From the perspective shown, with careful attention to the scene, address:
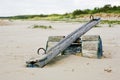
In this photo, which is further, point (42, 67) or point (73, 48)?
point (73, 48)

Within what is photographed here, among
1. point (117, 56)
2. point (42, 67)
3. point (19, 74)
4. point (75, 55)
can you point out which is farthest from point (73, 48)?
point (19, 74)

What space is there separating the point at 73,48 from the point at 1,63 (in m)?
2.24

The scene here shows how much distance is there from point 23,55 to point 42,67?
245 cm

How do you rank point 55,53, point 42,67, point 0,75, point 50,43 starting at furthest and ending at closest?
1. point 50,43
2. point 55,53
3. point 42,67
4. point 0,75

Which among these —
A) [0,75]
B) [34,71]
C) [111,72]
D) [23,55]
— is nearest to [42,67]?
[34,71]

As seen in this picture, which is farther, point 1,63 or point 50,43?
point 50,43

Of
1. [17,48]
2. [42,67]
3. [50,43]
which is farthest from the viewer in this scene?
[17,48]

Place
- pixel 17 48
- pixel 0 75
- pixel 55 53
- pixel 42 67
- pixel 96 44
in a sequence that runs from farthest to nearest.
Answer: pixel 17 48
pixel 96 44
pixel 55 53
pixel 42 67
pixel 0 75

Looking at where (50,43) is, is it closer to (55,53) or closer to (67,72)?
(55,53)

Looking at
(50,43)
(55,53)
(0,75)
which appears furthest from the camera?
(50,43)

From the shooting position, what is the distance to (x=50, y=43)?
9906mm

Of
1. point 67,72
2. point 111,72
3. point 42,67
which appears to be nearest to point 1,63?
point 42,67

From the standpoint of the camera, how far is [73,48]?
394 inches

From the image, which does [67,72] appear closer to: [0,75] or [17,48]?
[0,75]
